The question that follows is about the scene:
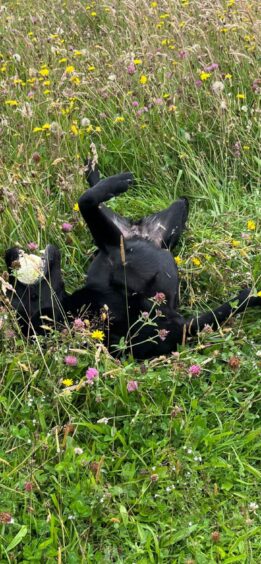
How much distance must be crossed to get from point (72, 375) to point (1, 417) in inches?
13.9

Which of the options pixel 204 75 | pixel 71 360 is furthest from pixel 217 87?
pixel 71 360

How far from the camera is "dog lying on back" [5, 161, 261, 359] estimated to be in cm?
287

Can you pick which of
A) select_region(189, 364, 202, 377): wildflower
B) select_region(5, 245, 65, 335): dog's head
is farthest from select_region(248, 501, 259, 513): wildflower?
select_region(5, 245, 65, 335): dog's head

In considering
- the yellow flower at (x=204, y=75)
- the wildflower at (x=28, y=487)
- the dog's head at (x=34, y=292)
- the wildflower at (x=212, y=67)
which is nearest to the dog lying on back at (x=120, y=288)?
the dog's head at (x=34, y=292)

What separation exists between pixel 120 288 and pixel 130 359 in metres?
0.46

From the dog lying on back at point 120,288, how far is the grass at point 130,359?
0.13 m

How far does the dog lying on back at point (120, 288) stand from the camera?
287cm

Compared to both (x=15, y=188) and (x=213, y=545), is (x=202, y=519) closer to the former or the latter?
(x=213, y=545)

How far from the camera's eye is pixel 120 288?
3.03 meters

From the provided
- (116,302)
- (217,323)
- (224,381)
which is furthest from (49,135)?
(224,381)

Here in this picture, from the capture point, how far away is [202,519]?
2.19m

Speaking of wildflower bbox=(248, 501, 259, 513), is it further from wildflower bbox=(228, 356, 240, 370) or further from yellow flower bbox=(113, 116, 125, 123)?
yellow flower bbox=(113, 116, 125, 123)

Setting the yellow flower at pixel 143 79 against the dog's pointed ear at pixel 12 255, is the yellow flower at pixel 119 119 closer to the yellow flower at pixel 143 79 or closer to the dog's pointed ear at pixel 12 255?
the yellow flower at pixel 143 79

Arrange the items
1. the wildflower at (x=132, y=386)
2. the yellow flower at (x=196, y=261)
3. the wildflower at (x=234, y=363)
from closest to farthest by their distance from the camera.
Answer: the wildflower at (x=132, y=386)
the wildflower at (x=234, y=363)
the yellow flower at (x=196, y=261)
